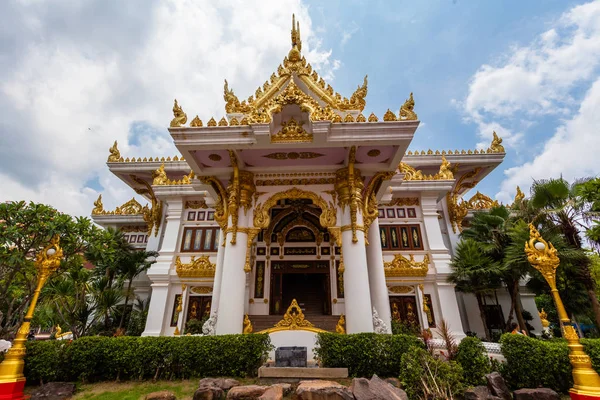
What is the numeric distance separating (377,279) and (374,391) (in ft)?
18.0

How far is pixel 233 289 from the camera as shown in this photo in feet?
29.0

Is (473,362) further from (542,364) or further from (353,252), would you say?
(353,252)

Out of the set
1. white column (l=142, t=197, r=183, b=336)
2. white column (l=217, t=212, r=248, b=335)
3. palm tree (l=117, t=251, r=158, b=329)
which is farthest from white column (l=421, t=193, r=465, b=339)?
palm tree (l=117, t=251, r=158, b=329)

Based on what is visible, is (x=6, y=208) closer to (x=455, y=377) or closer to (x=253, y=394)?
(x=253, y=394)

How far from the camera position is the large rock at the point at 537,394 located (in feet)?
17.8

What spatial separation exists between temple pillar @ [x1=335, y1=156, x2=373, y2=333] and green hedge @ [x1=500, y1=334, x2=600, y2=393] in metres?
3.29

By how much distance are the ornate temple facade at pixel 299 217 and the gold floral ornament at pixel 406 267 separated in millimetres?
54

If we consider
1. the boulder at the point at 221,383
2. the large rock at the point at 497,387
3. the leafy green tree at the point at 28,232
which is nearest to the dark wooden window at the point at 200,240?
the leafy green tree at the point at 28,232

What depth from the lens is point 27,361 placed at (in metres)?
→ 6.78

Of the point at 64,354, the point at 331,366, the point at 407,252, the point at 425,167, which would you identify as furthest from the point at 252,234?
the point at 425,167

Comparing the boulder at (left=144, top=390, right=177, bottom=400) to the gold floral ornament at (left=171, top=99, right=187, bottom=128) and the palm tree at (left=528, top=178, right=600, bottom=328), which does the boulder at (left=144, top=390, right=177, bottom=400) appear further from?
the palm tree at (left=528, top=178, right=600, bottom=328)

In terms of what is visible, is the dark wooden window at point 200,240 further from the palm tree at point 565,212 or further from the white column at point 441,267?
the palm tree at point 565,212

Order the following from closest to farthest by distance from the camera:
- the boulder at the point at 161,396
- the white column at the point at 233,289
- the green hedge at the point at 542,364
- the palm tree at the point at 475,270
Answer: the boulder at the point at 161,396
the green hedge at the point at 542,364
the white column at the point at 233,289
the palm tree at the point at 475,270

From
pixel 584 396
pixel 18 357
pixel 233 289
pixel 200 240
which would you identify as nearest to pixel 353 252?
pixel 233 289
